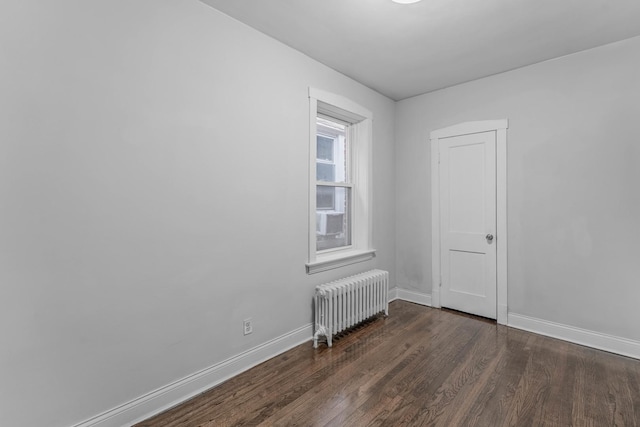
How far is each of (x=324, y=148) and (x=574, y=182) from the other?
2.49 m

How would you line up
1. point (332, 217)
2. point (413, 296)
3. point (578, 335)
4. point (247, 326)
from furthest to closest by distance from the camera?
1. point (413, 296)
2. point (332, 217)
3. point (578, 335)
4. point (247, 326)

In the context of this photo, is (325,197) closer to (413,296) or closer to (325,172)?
(325,172)

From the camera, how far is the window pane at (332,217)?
3.35 m

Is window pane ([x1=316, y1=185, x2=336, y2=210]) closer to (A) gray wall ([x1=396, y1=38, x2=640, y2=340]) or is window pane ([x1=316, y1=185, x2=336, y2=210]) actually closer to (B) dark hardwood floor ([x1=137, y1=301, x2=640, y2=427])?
(B) dark hardwood floor ([x1=137, y1=301, x2=640, y2=427])

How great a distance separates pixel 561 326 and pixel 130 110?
4.07 meters

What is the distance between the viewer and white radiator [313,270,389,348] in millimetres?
2818

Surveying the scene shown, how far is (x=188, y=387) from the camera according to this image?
2.05 metres

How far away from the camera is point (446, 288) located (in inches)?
148

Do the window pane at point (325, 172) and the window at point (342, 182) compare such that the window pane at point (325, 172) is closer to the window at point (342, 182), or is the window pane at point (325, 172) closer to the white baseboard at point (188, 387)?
the window at point (342, 182)

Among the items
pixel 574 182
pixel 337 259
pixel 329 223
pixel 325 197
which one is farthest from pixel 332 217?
pixel 574 182

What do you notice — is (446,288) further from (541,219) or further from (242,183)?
(242,183)

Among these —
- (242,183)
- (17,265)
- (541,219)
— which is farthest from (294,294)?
(541,219)

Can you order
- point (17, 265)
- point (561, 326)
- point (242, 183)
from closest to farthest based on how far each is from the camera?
1. point (17, 265)
2. point (242, 183)
3. point (561, 326)

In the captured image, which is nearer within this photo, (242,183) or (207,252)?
(207,252)
